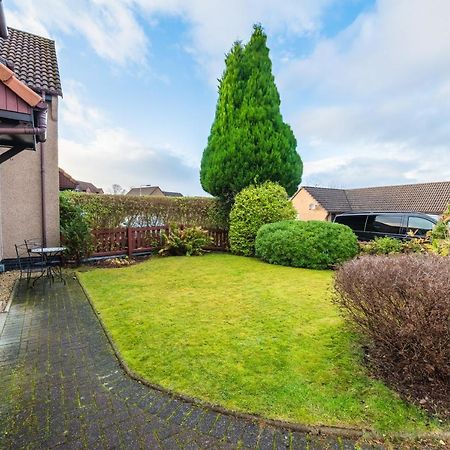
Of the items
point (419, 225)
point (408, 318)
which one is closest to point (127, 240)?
point (408, 318)

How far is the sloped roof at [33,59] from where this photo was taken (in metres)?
8.01

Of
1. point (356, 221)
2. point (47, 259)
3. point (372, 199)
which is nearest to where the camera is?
point (47, 259)

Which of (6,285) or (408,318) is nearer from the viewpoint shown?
(408,318)

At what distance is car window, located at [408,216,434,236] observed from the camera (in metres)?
9.18

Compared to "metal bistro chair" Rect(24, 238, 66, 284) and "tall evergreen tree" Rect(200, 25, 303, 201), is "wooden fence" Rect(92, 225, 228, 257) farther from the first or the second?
"tall evergreen tree" Rect(200, 25, 303, 201)

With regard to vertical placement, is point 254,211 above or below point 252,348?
above

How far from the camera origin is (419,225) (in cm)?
940

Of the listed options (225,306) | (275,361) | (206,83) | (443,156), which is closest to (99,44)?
(206,83)

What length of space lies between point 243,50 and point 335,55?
145 inches

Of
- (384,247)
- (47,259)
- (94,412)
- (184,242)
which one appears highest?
(384,247)

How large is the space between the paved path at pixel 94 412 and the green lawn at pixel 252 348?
0.20 m

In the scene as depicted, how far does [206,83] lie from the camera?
505 inches

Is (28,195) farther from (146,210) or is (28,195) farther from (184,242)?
(184,242)

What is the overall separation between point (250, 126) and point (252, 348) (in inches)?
365
